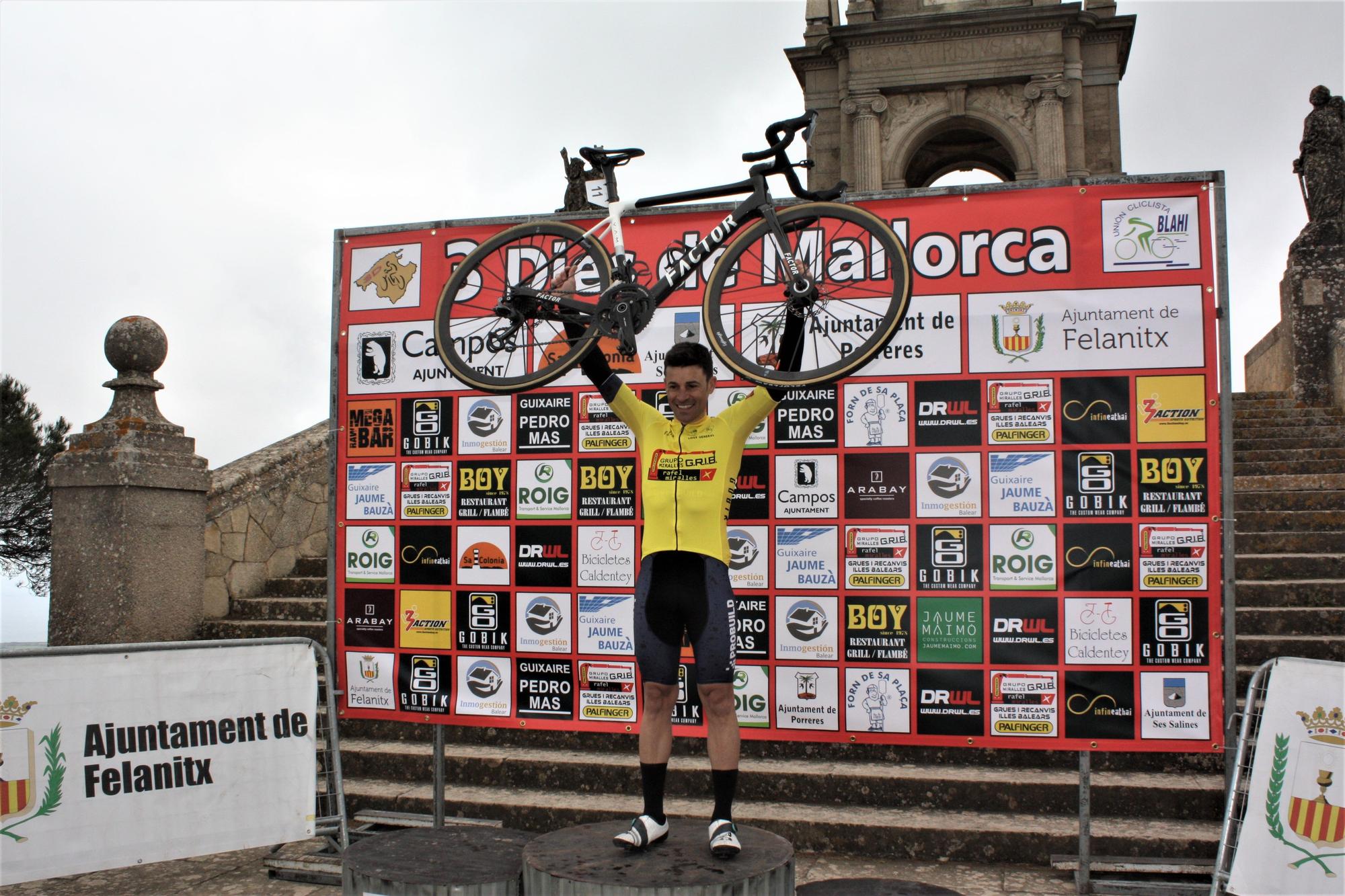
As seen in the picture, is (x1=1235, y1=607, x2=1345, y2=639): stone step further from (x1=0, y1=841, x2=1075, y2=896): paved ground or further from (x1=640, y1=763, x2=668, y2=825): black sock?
(x1=640, y1=763, x2=668, y2=825): black sock

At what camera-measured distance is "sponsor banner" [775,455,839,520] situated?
4.98 metres

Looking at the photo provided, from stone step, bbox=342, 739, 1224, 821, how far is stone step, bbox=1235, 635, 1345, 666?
0.88 m

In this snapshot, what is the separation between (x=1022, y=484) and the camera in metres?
4.77

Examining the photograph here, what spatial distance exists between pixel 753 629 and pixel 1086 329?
220cm

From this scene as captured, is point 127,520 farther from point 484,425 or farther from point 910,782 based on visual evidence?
point 910,782

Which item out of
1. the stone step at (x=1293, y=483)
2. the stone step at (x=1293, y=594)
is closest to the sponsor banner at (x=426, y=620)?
the stone step at (x=1293, y=594)

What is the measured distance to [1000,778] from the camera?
5.11 meters

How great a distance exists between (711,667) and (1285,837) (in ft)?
7.94

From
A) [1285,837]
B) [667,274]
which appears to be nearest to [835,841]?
[1285,837]

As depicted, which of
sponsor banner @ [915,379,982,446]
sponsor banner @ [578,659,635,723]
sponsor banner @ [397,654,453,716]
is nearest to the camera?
sponsor banner @ [915,379,982,446]

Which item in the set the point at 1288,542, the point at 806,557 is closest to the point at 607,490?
the point at 806,557

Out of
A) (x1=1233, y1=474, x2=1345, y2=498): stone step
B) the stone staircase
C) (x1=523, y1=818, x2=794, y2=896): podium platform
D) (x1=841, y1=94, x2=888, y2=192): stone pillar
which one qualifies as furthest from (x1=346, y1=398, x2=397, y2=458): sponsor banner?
(x1=841, y1=94, x2=888, y2=192): stone pillar

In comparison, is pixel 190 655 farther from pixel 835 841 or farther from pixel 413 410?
pixel 835 841

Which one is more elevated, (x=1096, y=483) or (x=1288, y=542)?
(x=1096, y=483)
